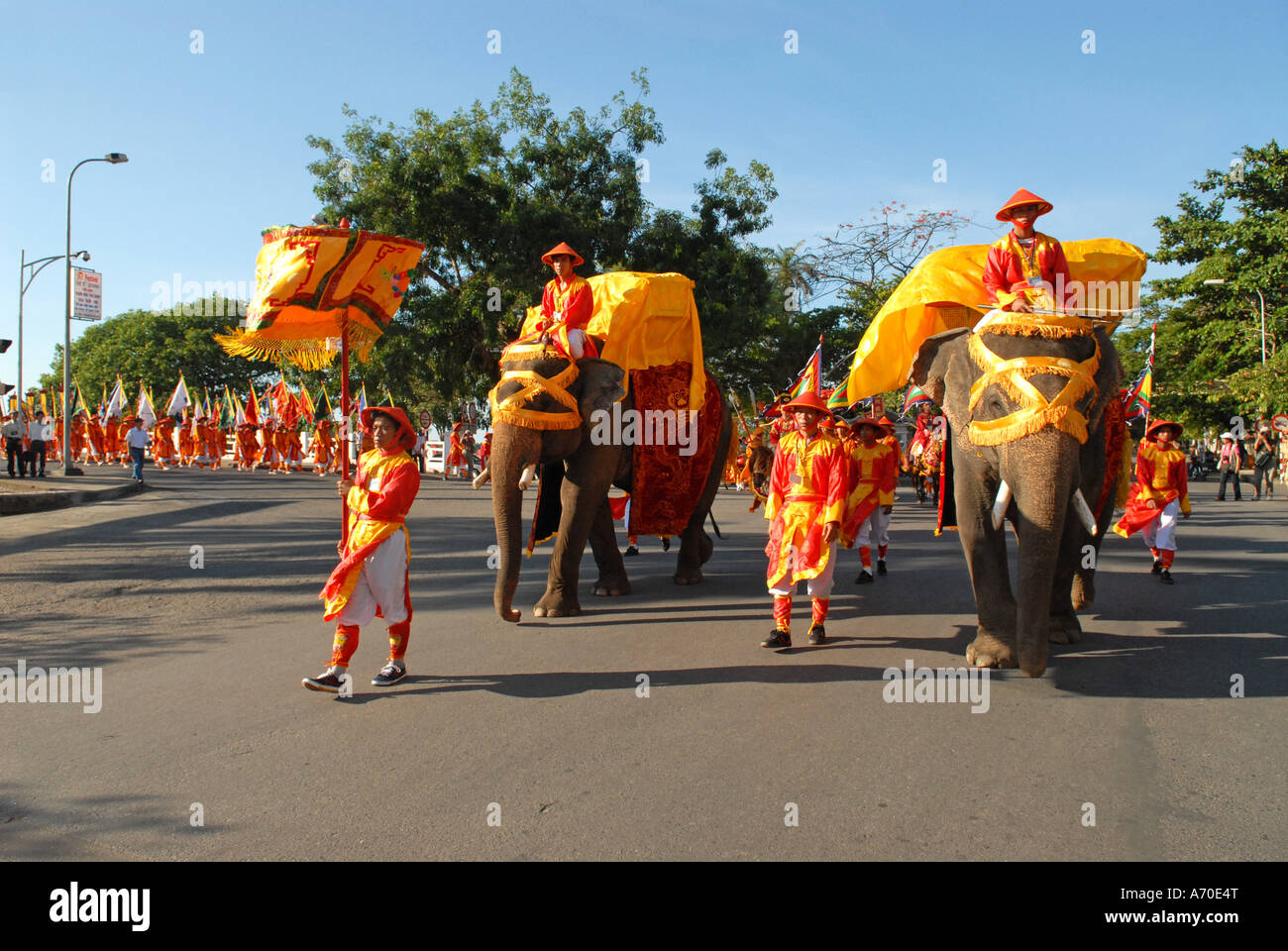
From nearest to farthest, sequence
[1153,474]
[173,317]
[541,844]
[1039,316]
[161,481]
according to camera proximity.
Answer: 1. [541,844]
2. [1039,316]
3. [1153,474]
4. [161,481]
5. [173,317]

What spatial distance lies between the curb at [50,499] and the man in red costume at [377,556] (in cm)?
1368

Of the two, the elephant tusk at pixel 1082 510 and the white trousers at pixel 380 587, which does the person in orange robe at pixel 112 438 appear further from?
the elephant tusk at pixel 1082 510

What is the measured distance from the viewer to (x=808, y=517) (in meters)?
6.91

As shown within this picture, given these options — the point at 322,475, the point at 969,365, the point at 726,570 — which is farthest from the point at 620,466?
the point at 322,475

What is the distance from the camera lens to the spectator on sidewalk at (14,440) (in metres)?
23.0

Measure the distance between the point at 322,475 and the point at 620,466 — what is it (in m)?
22.3

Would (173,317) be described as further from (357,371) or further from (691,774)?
(691,774)

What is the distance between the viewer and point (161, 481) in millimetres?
24703

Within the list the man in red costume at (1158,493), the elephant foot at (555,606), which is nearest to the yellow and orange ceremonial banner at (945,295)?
the elephant foot at (555,606)

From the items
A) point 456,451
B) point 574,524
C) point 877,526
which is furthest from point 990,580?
point 456,451

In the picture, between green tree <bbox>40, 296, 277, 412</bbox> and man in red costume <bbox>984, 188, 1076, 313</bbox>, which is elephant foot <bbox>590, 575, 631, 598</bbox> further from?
green tree <bbox>40, 296, 277, 412</bbox>

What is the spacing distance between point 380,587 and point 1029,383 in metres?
3.92

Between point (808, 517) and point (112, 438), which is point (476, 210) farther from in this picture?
point (112, 438)

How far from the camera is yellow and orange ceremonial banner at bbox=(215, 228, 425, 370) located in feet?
23.5
